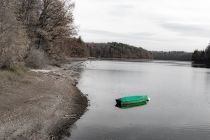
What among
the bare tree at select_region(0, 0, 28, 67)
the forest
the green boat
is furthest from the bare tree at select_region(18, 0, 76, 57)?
the green boat

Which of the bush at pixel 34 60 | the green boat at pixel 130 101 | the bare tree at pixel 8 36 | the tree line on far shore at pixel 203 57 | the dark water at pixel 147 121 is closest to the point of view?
the dark water at pixel 147 121

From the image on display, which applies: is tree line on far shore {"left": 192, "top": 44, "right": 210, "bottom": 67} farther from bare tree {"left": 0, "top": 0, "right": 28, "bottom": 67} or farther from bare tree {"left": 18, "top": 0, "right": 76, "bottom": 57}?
bare tree {"left": 0, "top": 0, "right": 28, "bottom": 67}

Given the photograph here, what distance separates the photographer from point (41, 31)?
55.8 m

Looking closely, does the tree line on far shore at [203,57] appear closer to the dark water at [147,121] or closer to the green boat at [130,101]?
the dark water at [147,121]

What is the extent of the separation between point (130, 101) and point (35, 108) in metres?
13.3

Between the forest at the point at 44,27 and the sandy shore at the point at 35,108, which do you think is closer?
the sandy shore at the point at 35,108

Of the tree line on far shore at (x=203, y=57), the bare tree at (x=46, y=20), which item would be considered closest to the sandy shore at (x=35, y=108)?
the bare tree at (x=46, y=20)

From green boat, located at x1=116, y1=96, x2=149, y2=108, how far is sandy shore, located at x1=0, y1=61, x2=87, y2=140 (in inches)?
149

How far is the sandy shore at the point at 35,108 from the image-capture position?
1903 centimetres

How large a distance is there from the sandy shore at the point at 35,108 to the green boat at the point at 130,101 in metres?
3.78

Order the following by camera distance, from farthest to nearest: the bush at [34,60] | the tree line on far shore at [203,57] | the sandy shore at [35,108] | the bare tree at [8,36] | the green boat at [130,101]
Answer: the tree line on far shore at [203,57] → the bush at [34,60] → the green boat at [130,101] → the bare tree at [8,36] → the sandy shore at [35,108]

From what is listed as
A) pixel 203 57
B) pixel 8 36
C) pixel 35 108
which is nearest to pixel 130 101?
pixel 35 108

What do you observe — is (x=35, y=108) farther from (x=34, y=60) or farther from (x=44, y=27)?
(x=44, y=27)

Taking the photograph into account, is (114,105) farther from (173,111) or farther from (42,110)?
(42,110)
